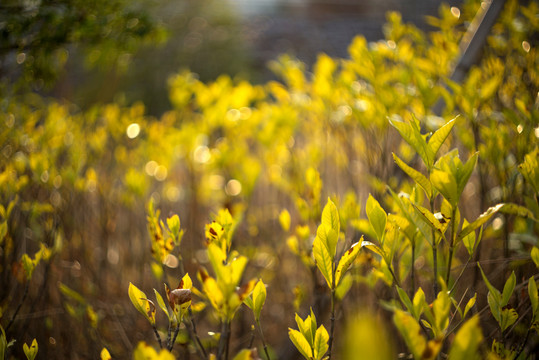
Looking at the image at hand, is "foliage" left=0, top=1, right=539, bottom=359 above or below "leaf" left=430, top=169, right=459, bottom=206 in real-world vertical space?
below

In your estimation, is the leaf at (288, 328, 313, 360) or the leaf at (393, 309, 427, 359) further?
the leaf at (288, 328, 313, 360)

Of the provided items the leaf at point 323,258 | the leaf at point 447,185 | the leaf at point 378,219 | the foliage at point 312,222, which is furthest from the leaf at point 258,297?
the leaf at point 447,185

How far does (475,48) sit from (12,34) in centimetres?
157

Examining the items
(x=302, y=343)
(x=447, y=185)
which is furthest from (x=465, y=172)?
(x=302, y=343)

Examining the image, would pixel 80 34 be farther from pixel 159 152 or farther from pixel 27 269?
pixel 27 269

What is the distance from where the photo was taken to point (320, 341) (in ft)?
2.07

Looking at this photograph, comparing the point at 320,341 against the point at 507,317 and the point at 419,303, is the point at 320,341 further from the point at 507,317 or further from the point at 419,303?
the point at 507,317

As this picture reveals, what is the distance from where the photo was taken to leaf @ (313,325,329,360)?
62cm

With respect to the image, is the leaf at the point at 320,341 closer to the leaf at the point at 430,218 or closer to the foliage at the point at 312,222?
the foliage at the point at 312,222

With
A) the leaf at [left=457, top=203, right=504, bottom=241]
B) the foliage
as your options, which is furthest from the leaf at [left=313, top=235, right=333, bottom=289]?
the leaf at [left=457, top=203, right=504, bottom=241]

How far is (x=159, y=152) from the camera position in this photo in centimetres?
195

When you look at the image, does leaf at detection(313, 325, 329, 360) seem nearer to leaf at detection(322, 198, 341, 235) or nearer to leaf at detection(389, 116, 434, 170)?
leaf at detection(322, 198, 341, 235)

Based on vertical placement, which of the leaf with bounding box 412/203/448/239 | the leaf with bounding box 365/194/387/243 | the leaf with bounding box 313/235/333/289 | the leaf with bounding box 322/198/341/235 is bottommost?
the leaf with bounding box 313/235/333/289

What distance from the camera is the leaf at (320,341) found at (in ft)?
2.04
